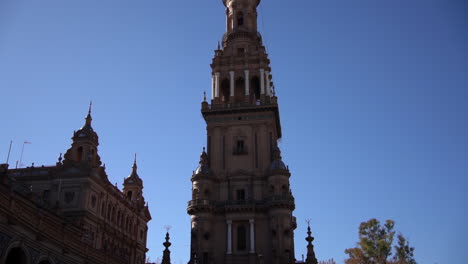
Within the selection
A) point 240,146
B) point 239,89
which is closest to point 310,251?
point 240,146

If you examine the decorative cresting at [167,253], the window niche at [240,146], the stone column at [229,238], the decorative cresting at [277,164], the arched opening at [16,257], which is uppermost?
the window niche at [240,146]

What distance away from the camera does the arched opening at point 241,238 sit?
6769 centimetres

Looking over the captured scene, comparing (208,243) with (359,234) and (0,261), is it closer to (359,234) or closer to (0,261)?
(359,234)

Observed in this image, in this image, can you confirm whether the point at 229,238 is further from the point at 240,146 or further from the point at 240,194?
the point at 240,146

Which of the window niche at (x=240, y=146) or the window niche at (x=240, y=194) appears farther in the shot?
the window niche at (x=240, y=146)

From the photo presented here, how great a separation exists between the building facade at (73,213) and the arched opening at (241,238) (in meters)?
14.5

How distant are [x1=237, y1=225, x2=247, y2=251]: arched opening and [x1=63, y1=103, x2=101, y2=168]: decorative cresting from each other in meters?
20.8

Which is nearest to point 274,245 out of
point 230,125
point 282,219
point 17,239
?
point 282,219

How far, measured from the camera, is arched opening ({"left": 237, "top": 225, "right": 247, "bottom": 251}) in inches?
2665

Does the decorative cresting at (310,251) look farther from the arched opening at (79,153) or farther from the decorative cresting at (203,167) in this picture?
the arched opening at (79,153)

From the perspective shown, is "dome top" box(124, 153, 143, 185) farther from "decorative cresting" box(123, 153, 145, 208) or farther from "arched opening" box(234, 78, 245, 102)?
"arched opening" box(234, 78, 245, 102)

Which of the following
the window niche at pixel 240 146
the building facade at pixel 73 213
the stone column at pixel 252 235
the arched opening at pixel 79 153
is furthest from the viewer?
the window niche at pixel 240 146

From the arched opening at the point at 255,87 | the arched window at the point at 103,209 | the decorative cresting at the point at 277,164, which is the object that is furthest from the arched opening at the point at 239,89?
the arched window at the point at 103,209

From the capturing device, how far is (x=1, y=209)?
31484 millimetres
